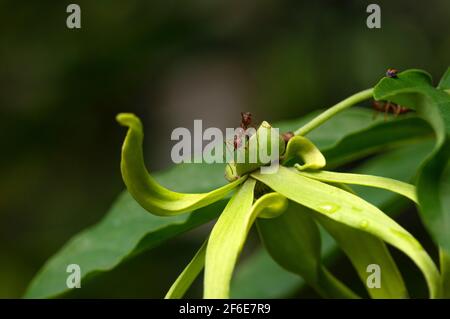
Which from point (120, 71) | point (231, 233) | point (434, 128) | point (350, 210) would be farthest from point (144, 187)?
point (120, 71)

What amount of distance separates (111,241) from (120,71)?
1.54 meters

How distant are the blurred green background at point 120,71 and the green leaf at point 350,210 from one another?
154 centimetres

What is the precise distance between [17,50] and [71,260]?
1.51 meters

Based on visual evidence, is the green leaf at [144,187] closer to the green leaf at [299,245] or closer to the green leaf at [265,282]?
the green leaf at [299,245]

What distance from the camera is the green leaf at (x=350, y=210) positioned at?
2.43ft

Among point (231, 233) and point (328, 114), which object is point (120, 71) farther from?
point (231, 233)

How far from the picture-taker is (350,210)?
0.79m

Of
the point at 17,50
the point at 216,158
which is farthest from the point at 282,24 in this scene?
the point at 216,158

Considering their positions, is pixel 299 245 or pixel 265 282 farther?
pixel 265 282

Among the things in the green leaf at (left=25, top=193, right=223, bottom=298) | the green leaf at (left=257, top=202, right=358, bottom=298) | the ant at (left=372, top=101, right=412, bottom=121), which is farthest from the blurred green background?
the green leaf at (left=257, top=202, right=358, bottom=298)

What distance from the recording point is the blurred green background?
2.48 meters

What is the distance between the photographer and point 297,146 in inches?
35.6

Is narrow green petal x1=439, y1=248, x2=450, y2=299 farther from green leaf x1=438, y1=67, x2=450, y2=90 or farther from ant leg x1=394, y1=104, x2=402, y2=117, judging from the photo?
ant leg x1=394, y1=104, x2=402, y2=117

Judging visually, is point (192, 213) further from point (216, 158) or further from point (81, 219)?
point (81, 219)
